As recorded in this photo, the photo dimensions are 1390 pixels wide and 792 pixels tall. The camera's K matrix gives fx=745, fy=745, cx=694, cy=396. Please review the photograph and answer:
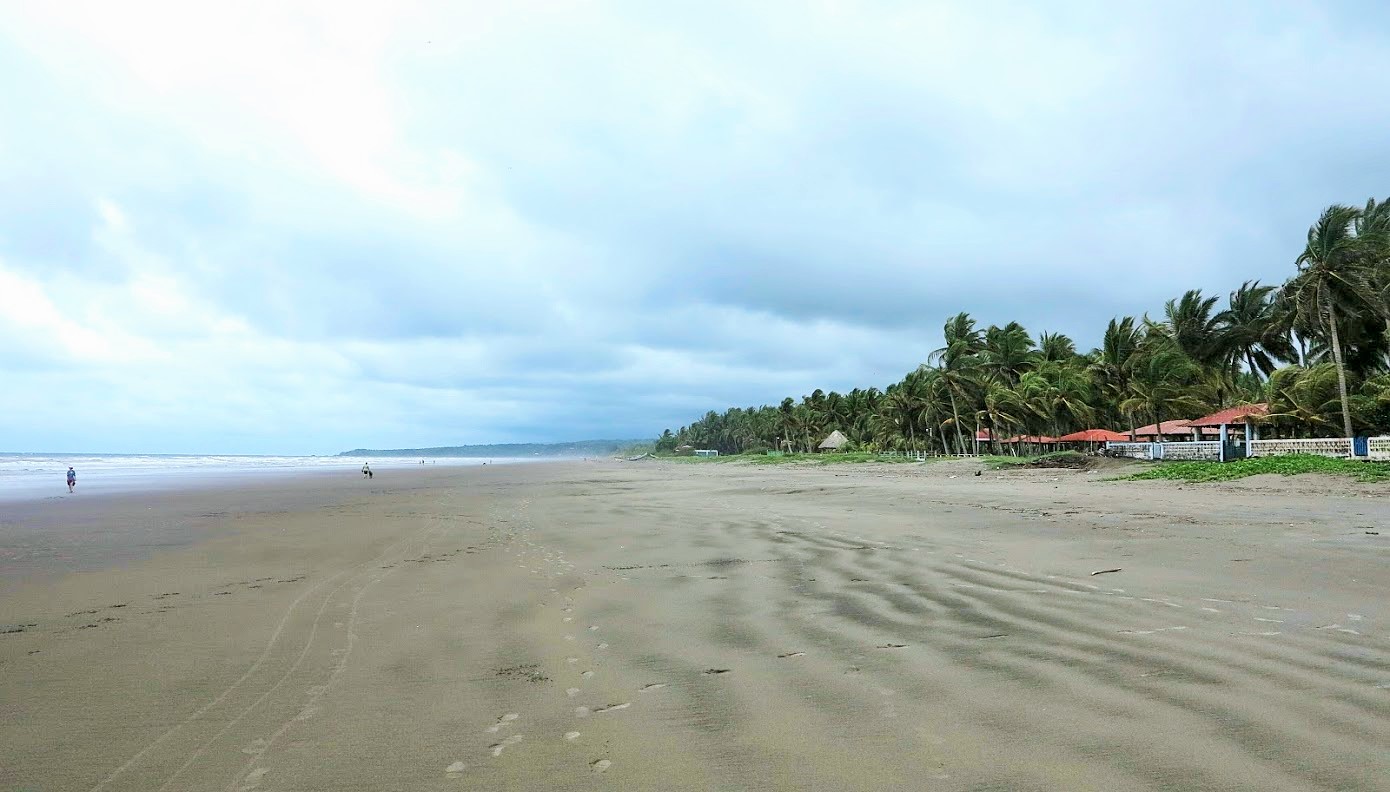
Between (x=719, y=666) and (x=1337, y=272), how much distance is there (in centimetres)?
3856

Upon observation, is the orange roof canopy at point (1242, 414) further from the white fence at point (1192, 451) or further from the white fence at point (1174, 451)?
the white fence at point (1192, 451)

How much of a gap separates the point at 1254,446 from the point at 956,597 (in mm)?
31583

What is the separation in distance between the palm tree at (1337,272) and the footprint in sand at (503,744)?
3794 cm

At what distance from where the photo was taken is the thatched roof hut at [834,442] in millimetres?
98062

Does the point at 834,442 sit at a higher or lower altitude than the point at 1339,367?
lower

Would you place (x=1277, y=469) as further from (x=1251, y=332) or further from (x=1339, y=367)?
(x=1251, y=332)

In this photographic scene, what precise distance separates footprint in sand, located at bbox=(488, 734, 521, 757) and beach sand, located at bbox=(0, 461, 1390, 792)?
24mm

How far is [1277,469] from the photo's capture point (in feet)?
71.2

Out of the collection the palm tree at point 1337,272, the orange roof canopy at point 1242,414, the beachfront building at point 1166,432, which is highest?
the palm tree at point 1337,272

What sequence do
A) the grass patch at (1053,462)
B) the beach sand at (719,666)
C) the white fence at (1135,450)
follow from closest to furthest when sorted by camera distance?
1. the beach sand at (719,666)
2. the grass patch at (1053,462)
3. the white fence at (1135,450)

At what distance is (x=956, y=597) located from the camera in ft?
22.8

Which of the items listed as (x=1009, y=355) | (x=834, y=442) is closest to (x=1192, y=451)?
(x=1009, y=355)

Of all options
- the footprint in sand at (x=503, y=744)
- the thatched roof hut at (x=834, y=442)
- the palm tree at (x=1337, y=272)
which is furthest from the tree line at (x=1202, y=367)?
the footprint in sand at (x=503, y=744)


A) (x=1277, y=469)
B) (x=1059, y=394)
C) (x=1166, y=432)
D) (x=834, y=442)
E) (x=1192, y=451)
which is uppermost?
(x=1059, y=394)
